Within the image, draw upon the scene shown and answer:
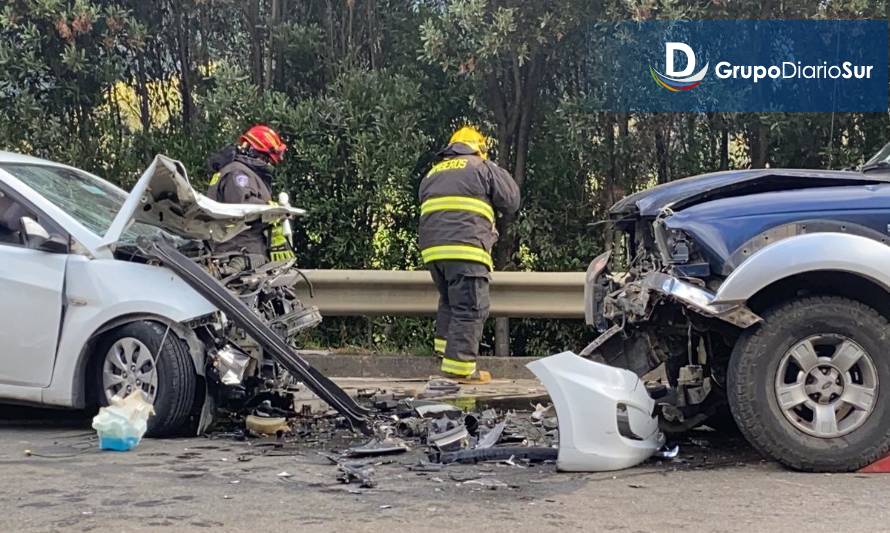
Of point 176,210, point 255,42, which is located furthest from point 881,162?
point 255,42

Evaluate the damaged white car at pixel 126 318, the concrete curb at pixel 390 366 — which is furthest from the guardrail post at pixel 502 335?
the damaged white car at pixel 126 318

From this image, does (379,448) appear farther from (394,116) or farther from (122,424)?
(394,116)

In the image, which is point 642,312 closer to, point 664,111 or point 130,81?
point 664,111

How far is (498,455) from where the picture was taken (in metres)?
5.11

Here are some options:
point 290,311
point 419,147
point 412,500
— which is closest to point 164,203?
point 290,311

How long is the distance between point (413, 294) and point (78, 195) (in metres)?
2.86

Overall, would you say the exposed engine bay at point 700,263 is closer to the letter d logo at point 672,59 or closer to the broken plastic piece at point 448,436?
the broken plastic piece at point 448,436

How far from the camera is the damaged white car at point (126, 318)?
18.8 feet

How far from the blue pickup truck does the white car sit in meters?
2.27

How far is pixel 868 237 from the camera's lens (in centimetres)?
485

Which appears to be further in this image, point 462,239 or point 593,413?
point 462,239

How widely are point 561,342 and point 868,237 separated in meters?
4.51

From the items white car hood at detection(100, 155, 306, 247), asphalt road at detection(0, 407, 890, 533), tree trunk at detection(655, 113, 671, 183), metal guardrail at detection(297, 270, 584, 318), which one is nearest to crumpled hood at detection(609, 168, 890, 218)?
asphalt road at detection(0, 407, 890, 533)

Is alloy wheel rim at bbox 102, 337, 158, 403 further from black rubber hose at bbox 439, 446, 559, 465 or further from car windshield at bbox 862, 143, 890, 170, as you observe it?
car windshield at bbox 862, 143, 890, 170
